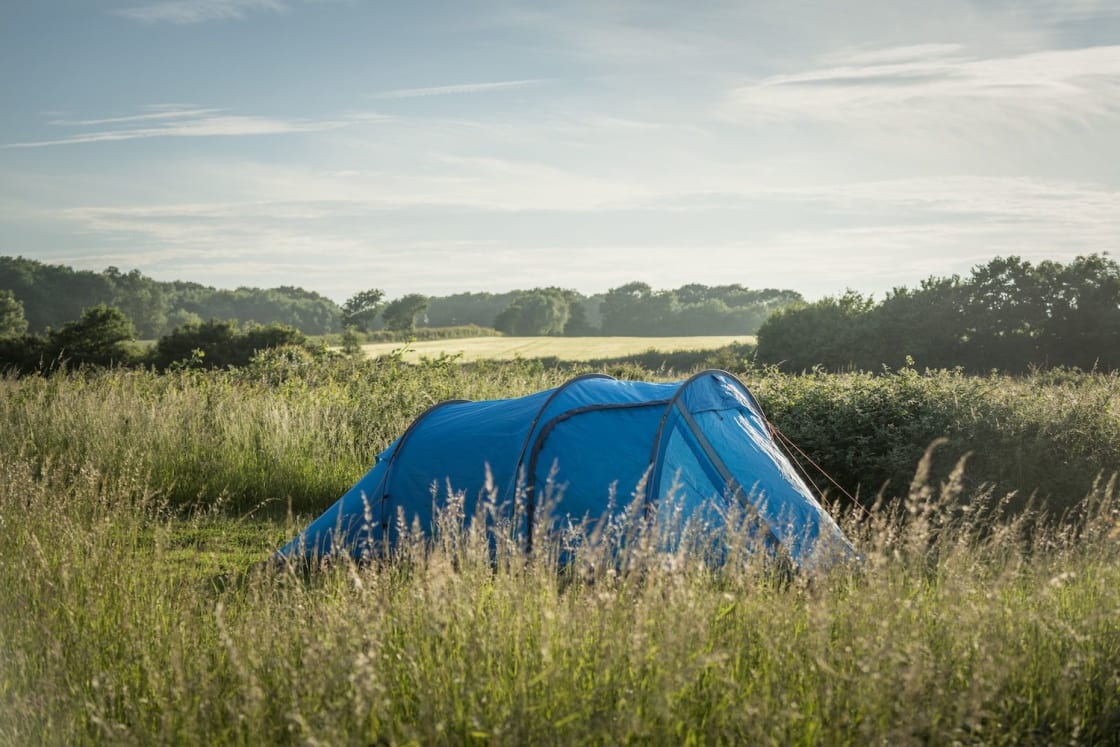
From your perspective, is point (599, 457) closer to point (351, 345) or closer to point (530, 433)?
point (530, 433)

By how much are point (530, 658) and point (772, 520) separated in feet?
11.8

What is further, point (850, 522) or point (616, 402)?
point (616, 402)

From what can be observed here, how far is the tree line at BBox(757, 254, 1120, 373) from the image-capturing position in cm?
2947

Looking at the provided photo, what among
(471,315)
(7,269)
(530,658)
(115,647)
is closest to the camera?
(530,658)

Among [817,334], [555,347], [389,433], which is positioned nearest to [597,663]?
[389,433]

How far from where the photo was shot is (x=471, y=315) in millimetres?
82438

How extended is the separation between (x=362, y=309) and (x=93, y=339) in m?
29.0

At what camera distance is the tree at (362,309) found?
62.8 meters

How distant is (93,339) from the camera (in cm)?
3491

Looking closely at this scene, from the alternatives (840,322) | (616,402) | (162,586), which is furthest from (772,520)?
(840,322)

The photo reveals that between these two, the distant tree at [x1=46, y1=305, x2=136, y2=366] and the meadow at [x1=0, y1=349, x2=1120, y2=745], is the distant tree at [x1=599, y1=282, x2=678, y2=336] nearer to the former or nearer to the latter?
the distant tree at [x1=46, y1=305, x2=136, y2=366]

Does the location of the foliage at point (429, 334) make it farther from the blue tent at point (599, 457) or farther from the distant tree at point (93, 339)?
the blue tent at point (599, 457)

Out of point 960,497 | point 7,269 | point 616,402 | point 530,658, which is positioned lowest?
point 960,497

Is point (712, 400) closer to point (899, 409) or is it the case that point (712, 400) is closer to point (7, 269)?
point (899, 409)
